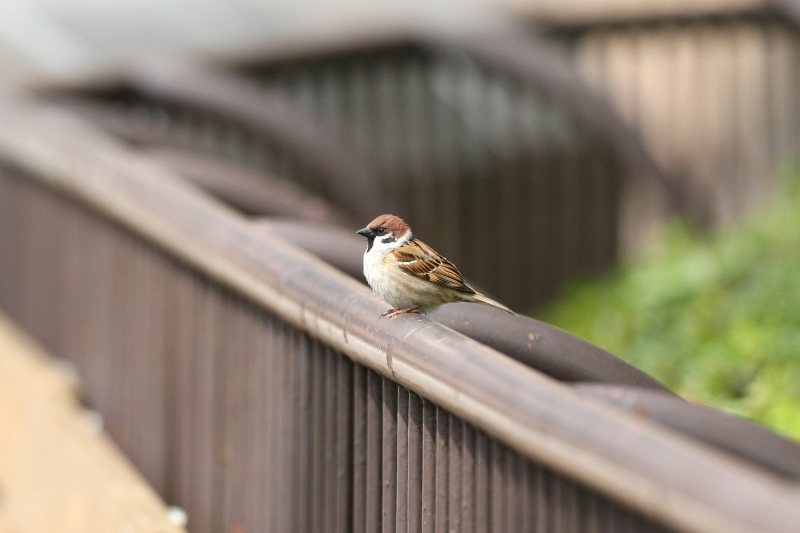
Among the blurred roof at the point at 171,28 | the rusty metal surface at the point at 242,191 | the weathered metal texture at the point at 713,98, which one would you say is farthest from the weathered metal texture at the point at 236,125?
the weathered metal texture at the point at 713,98

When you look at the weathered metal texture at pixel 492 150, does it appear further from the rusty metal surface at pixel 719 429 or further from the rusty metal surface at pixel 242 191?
the rusty metal surface at pixel 719 429

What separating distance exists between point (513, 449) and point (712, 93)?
668 cm

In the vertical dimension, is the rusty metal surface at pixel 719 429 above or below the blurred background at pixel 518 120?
above

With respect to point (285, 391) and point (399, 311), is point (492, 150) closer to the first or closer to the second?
point (285, 391)

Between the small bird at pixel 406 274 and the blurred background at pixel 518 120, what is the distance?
374cm

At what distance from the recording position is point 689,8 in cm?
817

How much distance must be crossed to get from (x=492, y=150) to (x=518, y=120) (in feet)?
1.10

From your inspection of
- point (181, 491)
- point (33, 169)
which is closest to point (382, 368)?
point (181, 491)

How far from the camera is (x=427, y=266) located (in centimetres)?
306

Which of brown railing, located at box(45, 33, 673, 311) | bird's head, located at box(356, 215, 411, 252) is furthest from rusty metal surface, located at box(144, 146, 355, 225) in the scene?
brown railing, located at box(45, 33, 673, 311)

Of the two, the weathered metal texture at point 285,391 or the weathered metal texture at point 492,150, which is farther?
the weathered metal texture at point 492,150

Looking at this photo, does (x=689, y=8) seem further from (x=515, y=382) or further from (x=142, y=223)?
(x=515, y=382)

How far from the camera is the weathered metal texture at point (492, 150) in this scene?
782cm

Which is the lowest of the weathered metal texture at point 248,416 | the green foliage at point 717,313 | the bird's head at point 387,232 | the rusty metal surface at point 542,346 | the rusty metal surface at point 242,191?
the green foliage at point 717,313
